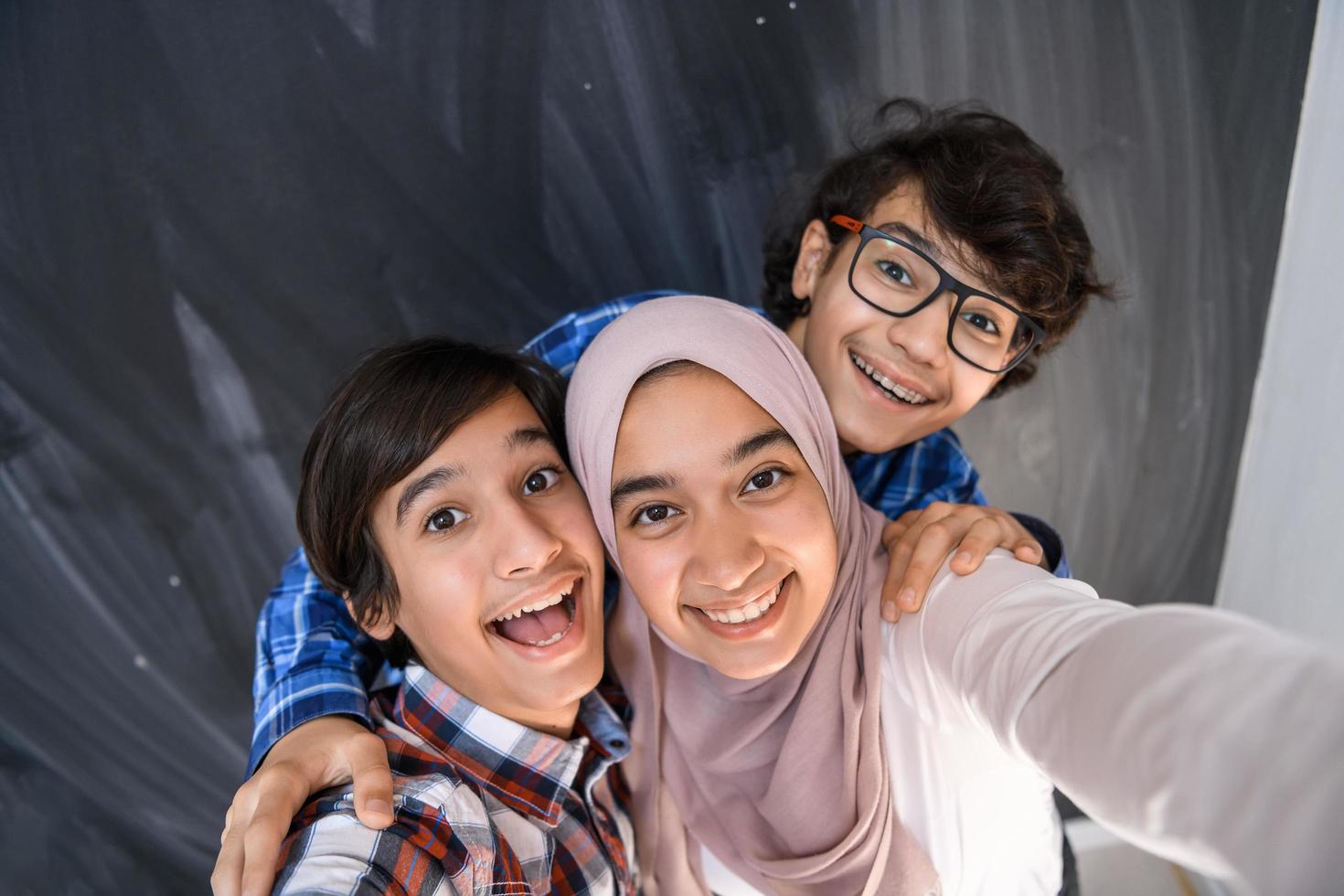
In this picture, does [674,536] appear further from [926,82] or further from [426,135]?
[926,82]

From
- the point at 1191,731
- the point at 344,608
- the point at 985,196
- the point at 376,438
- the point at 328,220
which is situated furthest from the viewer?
the point at 328,220

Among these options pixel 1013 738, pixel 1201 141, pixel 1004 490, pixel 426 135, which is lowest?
pixel 1004 490

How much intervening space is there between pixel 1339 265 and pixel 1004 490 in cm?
90

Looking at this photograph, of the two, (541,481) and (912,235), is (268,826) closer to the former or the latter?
(541,481)

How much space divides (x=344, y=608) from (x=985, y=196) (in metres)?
1.52

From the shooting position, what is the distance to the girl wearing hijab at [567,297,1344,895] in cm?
91

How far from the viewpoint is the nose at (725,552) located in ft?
3.66

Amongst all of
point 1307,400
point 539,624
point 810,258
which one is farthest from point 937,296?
point 1307,400

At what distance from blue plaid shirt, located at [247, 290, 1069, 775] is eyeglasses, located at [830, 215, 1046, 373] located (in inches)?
14.0

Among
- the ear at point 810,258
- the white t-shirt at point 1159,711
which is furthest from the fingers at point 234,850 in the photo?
the ear at point 810,258

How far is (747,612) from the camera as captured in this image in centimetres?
117

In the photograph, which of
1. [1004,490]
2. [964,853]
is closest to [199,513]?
[964,853]

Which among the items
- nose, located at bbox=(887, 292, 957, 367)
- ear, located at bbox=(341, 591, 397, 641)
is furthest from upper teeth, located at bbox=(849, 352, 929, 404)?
ear, located at bbox=(341, 591, 397, 641)

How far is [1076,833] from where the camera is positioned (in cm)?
236
